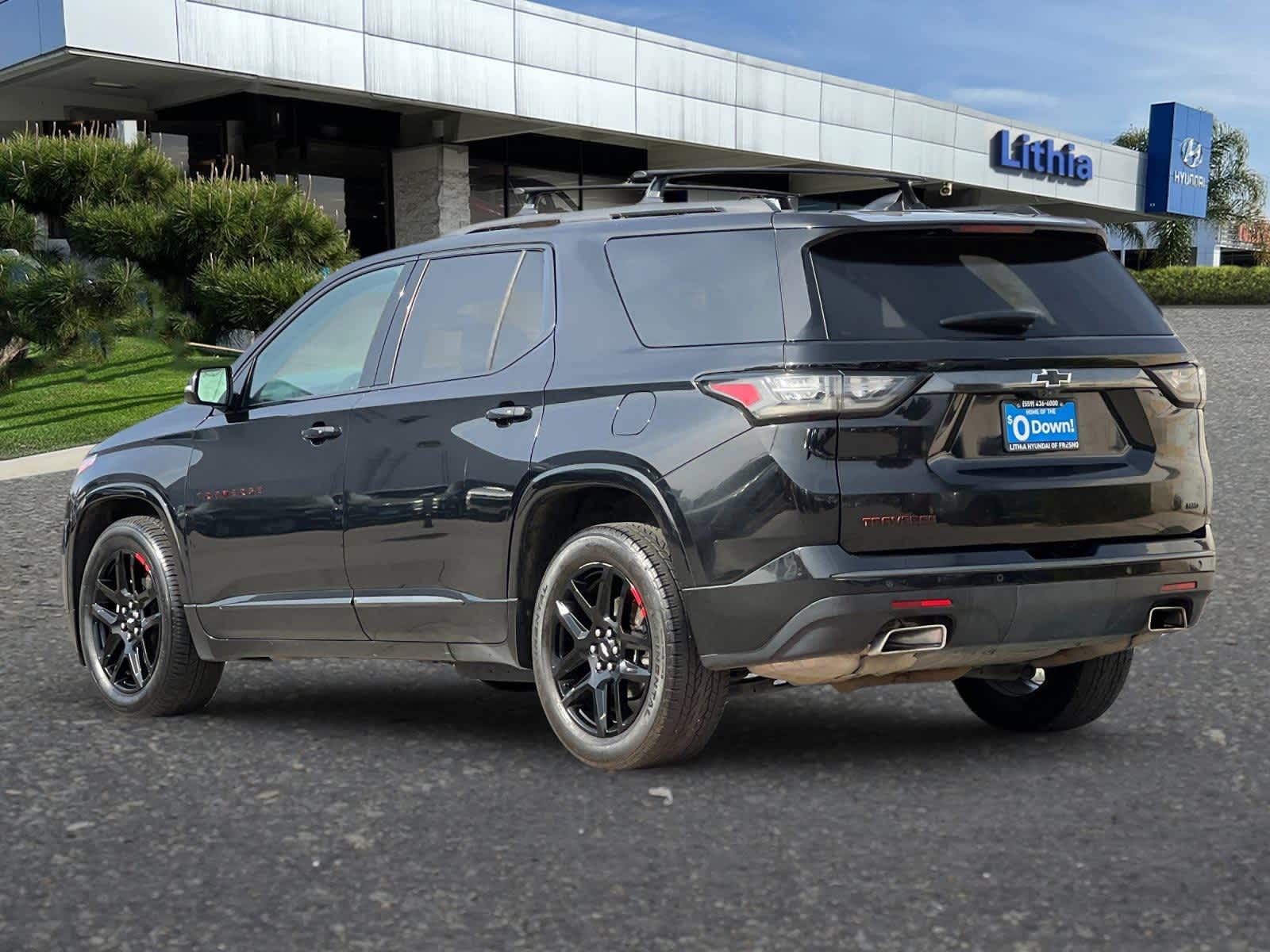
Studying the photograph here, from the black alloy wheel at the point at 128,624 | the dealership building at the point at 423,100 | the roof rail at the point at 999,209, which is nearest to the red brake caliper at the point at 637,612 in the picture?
the roof rail at the point at 999,209

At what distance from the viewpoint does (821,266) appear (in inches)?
202

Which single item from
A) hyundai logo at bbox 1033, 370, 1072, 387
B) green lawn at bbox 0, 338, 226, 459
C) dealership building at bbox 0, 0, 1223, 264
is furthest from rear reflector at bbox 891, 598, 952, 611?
dealership building at bbox 0, 0, 1223, 264

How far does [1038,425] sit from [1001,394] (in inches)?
6.6

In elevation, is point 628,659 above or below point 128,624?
above

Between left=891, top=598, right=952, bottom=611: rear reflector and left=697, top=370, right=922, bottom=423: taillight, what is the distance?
1.88 ft

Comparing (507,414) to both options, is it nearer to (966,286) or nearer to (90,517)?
(966,286)

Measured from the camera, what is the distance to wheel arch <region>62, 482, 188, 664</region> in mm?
7094

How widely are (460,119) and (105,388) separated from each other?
1126 cm

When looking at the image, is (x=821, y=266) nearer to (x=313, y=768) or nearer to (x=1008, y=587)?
(x=1008, y=587)

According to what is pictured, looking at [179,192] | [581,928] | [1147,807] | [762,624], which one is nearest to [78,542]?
[762,624]

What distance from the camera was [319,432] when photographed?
6309 mm

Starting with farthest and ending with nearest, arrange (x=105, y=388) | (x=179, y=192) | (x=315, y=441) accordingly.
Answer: (x=105, y=388)
(x=179, y=192)
(x=315, y=441)

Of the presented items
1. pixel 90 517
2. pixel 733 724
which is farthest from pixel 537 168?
pixel 733 724

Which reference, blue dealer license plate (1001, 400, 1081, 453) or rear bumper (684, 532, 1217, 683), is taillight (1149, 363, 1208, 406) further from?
rear bumper (684, 532, 1217, 683)
